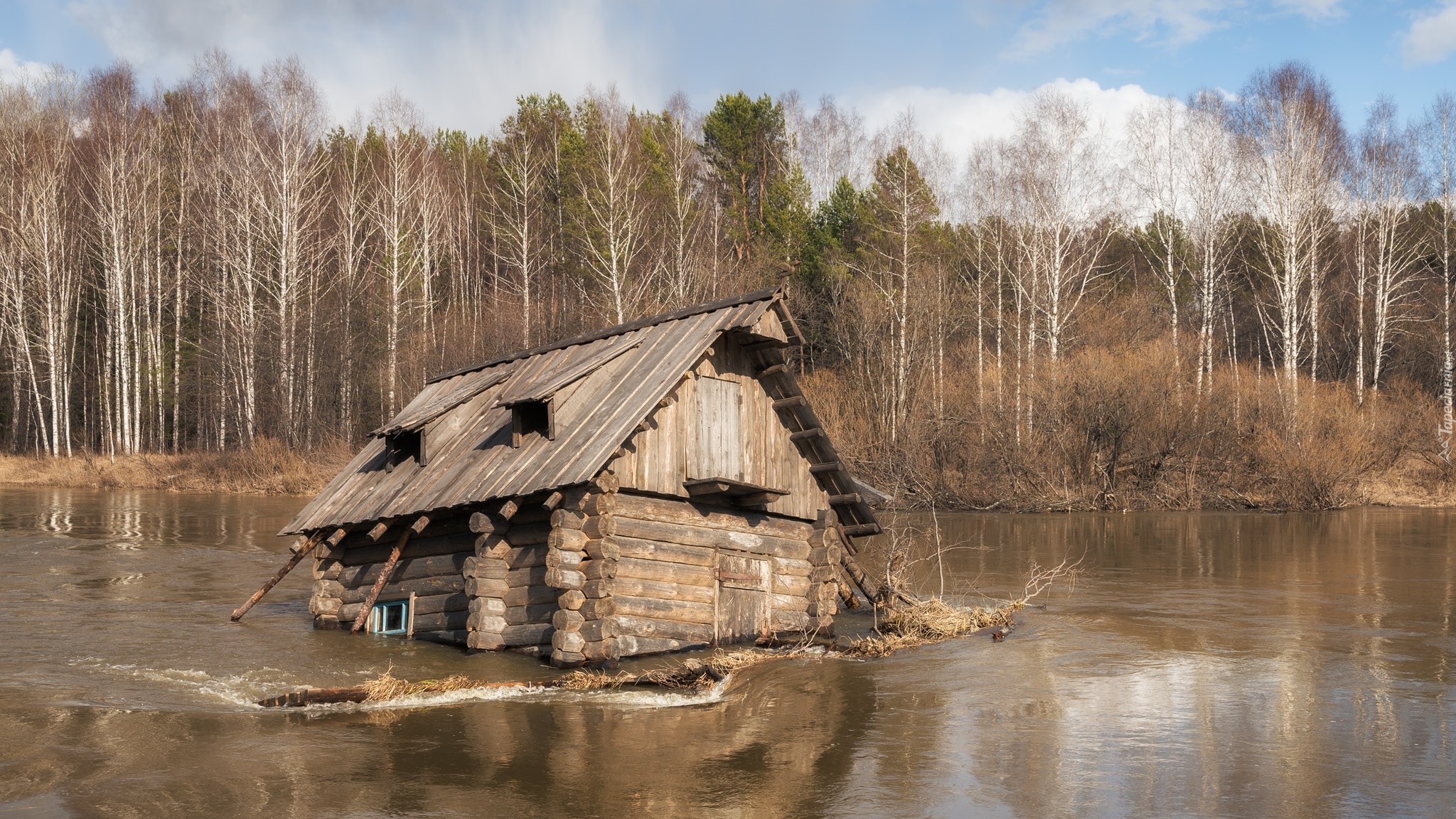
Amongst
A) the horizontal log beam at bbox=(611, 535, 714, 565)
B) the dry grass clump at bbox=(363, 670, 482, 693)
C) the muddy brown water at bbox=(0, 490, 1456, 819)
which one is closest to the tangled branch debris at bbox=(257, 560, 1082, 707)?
the dry grass clump at bbox=(363, 670, 482, 693)

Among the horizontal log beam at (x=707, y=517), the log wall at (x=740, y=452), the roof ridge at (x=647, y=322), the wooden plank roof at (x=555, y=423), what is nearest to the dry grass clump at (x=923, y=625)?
the wooden plank roof at (x=555, y=423)

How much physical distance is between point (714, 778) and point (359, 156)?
59844mm

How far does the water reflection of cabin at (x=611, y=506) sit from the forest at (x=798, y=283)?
2764cm

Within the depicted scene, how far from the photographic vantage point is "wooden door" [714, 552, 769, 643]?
62.4ft

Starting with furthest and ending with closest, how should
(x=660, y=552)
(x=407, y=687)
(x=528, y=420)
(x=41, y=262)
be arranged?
(x=41, y=262) → (x=528, y=420) → (x=660, y=552) → (x=407, y=687)

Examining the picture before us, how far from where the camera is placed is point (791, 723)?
14.9 m

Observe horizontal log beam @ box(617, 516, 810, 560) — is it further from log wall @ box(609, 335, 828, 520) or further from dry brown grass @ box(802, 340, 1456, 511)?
dry brown grass @ box(802, 340, 1456, 511)

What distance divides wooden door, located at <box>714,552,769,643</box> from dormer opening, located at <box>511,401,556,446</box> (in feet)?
11.0

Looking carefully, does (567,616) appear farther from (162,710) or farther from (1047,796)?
(1047,796)

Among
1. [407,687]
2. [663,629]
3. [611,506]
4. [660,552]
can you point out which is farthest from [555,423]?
[407,687]

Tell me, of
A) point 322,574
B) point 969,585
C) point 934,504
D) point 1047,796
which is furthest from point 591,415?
point 934,504

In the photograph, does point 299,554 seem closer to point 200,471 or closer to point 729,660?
point 729,660

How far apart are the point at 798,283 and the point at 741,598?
38.3 metres

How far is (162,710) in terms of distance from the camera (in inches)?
584
